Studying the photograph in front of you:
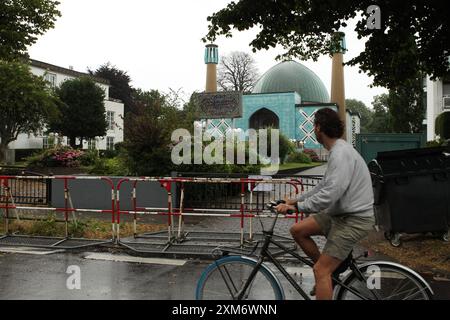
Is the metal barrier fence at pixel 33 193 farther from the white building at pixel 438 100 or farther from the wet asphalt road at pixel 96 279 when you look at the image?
the white building at pixel 438 100

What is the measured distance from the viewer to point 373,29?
29.5 ft

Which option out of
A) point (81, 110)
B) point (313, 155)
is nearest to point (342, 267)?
point (81, 110)

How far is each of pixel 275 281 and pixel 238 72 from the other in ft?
236

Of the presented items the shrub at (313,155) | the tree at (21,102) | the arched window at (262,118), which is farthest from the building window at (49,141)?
the shrub at (313,155)

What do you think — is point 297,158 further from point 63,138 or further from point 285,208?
point 285,208

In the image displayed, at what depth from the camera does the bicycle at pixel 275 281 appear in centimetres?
378

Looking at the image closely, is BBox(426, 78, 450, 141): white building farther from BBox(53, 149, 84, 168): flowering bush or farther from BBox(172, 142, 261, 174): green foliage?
BBox(53, 149, 84, 168): flowering bush

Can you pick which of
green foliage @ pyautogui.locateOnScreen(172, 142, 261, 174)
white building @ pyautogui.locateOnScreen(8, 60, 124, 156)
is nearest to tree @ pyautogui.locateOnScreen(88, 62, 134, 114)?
white building @ pyautogui.locateOnScreen(8, 60, 124, 156)

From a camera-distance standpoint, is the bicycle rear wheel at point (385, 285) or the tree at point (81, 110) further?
the tree at point (81, 110)

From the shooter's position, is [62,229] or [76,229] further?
[62,229]

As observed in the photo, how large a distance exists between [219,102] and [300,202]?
17.9 meters

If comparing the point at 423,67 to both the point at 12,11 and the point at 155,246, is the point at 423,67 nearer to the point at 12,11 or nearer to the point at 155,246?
the point at 155,246

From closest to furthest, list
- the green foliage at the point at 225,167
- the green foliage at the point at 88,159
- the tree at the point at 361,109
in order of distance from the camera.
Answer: the green foliage at the point at 225,167
the green foliage at the point at 88,159
the tree at the point at 361,109

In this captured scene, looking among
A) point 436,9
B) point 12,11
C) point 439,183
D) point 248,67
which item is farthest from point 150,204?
point 248,67
